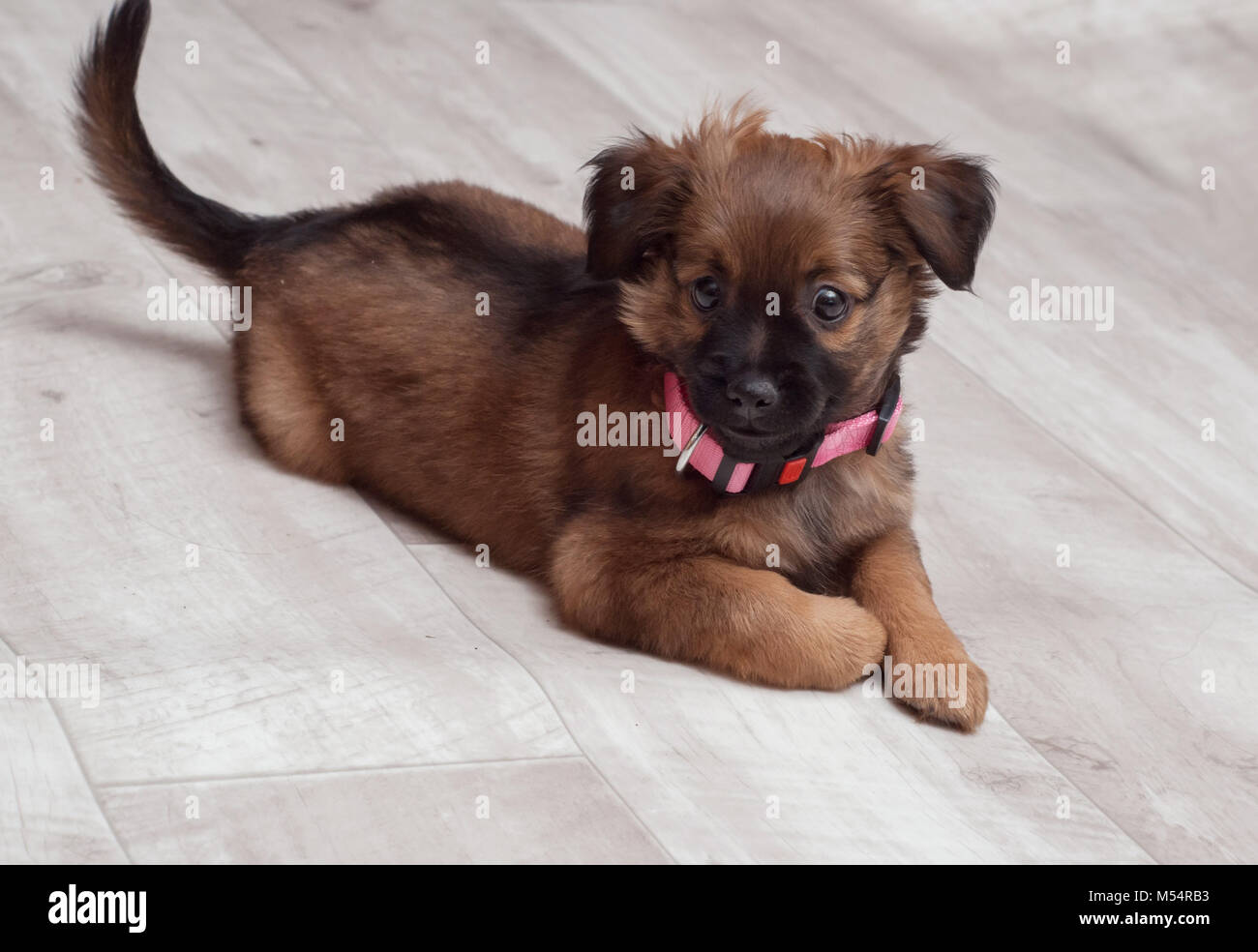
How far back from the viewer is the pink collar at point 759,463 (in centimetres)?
322

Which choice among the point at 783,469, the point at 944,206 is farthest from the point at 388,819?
the point at 944,206

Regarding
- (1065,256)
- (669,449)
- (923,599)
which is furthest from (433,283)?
(1065,256)

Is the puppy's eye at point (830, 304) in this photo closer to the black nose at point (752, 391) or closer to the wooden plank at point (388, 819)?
the black nose at point (752, 391)

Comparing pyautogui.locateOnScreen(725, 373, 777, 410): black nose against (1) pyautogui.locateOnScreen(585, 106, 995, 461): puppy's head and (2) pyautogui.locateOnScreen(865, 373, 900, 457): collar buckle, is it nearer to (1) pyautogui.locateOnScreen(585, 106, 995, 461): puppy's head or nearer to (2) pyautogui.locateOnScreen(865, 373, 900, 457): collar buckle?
(1) pyautogui.locateOnScreen(585, 106, 995, 461): puppy's head

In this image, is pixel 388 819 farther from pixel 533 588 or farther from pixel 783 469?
pixel 783 469

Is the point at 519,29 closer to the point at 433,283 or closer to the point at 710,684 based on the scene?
the point at 433,283

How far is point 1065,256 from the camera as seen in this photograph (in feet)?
17.9

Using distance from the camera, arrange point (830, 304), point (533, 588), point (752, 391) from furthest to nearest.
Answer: point (533, 588) < point (830, 304) < point (752, 391)

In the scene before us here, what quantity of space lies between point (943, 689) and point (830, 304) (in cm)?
76

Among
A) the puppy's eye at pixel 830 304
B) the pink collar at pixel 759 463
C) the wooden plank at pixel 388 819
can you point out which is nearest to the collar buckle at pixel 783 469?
the pink collar at pixel 759 463

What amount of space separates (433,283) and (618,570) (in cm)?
87

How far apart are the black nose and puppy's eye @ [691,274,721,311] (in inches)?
7.8

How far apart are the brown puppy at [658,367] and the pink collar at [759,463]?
30 millimetres

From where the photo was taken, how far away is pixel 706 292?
3109 millimetres
